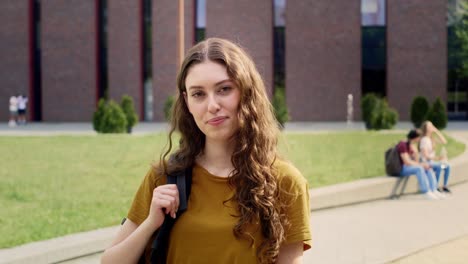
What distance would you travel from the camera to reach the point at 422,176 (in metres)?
10.0

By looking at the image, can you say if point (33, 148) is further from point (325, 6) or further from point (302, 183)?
point (325, 6)

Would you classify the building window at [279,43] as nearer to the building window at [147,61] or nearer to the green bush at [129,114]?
the building window at [147,61]

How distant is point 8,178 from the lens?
9758 millimetres

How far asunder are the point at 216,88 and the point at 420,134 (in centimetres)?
891

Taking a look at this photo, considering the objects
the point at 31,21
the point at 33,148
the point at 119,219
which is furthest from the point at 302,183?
the point at 31,21

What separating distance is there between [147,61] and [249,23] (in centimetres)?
657

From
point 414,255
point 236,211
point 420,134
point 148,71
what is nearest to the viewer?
point 236,211

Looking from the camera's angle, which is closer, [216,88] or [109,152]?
[216,88]

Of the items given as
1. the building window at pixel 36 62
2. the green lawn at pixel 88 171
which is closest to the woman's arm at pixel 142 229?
the green lawn at pixel 88 171

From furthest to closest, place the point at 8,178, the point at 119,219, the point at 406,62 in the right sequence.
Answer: the point at 406,62, the point at 8,178, the point at 119,219

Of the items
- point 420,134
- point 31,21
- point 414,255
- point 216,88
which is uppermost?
point 31,21

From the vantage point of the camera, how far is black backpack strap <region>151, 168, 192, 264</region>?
211 cm

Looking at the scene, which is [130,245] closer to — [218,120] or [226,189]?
[226,189]

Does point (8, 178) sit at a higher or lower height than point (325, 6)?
lower
